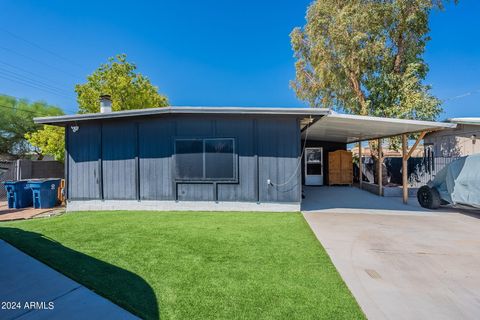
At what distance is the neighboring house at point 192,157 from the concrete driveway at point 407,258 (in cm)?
166

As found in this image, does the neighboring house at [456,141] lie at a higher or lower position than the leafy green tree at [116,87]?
lower

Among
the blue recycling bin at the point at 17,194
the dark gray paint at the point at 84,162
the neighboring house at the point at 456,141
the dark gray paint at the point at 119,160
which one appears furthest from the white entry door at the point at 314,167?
the blue recycling bin at the point at 17,194

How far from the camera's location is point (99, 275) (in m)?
2.76

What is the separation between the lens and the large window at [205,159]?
675 centimetres

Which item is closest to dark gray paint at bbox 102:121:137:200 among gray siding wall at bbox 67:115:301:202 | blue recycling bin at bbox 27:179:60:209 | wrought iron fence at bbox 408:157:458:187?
gray siding wall at bbox 67:115:301:202

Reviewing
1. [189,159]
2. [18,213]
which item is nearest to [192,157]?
[189,159]

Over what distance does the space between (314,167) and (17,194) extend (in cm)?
1260

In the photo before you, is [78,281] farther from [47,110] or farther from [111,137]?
[47,110]

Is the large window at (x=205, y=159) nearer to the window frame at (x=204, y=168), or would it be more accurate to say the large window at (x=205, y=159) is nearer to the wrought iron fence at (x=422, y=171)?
the window frame at (x=204, y=168)

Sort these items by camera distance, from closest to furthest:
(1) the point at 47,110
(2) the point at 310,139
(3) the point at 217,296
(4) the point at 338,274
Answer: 1. (3) the point at 217,296
2. (4) the point at 338,274
3. (2) the point at 310,139
4. (1) the point at 47,110

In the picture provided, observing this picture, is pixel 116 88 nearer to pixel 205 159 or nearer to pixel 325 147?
pixel 205 159

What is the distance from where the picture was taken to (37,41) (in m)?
17.4

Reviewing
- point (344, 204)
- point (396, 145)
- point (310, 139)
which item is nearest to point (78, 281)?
point (344, 204)

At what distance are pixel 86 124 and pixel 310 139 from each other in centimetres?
1003
